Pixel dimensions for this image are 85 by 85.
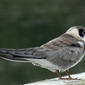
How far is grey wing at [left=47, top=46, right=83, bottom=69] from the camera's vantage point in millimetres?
6957

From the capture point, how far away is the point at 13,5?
16.2m

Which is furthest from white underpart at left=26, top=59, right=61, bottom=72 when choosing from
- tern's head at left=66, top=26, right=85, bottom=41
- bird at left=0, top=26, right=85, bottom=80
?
tern's head at left=66, top=26, right=85, bottom=41

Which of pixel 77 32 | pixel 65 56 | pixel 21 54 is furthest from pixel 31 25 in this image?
pixel 21 54

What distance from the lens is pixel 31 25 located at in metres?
14.7

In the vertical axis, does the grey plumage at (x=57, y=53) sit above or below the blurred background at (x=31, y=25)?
below

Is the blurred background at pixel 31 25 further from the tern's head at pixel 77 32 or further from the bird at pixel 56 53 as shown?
the bird at pixel 56 53

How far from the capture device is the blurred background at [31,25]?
11.9 meters

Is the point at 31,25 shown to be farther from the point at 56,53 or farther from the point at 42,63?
the point at 42,63

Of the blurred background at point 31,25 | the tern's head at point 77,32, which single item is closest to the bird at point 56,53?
the tern's head at point 77,32

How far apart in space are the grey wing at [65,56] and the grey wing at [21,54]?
0.13 meters

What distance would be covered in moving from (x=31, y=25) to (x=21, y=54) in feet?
26.5

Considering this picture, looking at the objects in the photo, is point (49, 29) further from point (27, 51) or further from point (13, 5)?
point (27, 51)

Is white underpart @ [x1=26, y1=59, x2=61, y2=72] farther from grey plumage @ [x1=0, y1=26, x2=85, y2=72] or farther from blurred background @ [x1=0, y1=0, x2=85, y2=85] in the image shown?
blurred background @ [x1=0, y1=0, x2=85, y2=85]

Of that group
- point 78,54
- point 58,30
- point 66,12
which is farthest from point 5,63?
point 78,54
